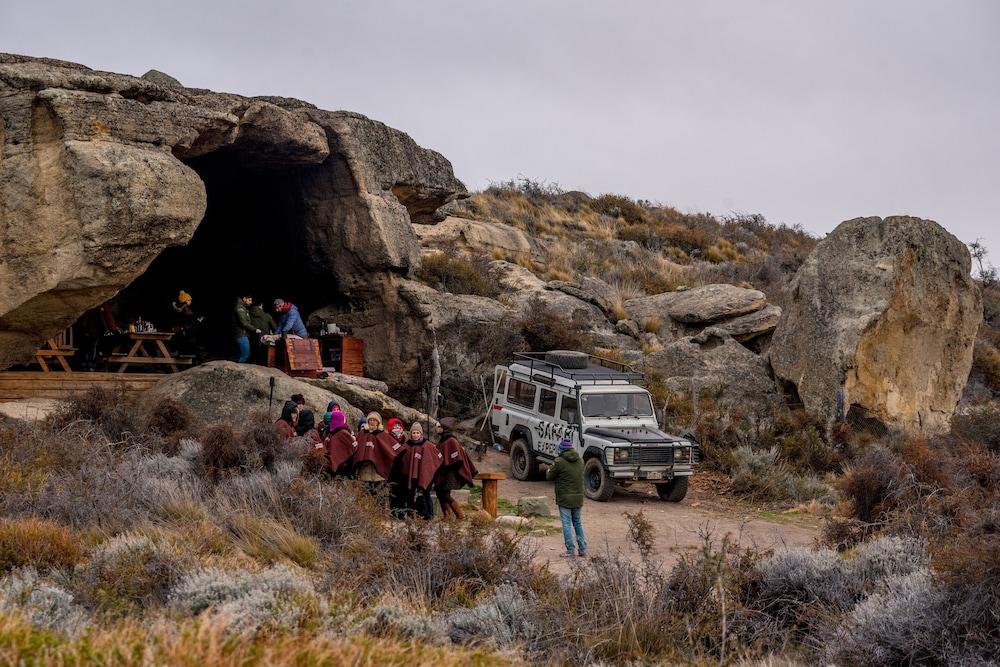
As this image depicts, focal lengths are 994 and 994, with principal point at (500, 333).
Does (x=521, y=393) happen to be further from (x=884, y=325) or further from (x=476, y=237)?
(x=476, y=237)

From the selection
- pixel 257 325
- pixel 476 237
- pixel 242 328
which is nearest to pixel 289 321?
pixel 257 325

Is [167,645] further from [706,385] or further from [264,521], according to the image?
[706,385]

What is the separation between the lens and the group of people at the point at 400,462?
11484mm

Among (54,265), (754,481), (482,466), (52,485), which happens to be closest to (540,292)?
(482,466)

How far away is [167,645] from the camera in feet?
14.6

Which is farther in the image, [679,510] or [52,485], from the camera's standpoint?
[679,510]

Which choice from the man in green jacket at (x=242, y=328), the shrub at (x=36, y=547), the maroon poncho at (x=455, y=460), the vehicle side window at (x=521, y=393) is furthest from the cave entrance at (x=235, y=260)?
the shrub at (x=36, y=547)

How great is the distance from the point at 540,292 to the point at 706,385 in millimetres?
6575

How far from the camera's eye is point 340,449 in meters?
11.7

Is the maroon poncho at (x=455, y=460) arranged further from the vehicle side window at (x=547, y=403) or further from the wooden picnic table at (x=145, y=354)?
the wooden picnic table at (x=145, y=354)

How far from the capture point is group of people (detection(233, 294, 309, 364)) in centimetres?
1612

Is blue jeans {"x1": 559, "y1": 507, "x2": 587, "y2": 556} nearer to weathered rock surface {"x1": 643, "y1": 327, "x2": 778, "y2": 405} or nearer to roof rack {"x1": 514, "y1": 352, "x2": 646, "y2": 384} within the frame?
roof rack {"x1": 514, "y1": 352, "x2": 646, "y2": 384}

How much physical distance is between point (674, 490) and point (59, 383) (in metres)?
9.28

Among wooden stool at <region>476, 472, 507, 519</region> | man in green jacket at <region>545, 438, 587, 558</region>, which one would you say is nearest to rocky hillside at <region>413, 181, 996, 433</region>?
wooden stool at <region>476, 472, 507, 519</region>
